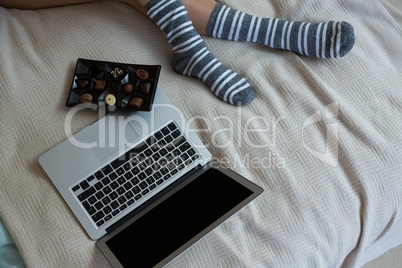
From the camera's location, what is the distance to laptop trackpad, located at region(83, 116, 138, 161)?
0.78 metres

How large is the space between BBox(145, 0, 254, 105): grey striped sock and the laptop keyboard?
0.47 ft

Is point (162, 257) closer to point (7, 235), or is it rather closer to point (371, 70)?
point (7, 235)

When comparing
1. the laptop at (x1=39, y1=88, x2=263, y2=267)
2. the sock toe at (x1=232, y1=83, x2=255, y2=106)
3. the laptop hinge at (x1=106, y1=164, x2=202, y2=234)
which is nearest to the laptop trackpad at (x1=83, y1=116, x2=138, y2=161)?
the laptop at (x1=39, y1=88, x2=263, y2=267)

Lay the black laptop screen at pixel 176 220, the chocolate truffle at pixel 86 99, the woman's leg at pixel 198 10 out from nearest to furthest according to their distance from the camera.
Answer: the black laptop screen at pixel 176 220 < the chocolate truffle at pixel 86 99 < the woman's leg at pixel 198 10

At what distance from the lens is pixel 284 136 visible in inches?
31.9

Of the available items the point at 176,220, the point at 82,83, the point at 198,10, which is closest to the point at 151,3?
the point at 198,10

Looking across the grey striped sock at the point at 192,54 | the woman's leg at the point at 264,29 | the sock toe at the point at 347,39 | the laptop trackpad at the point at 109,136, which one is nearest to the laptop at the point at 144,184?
the laptop trackpad at the point at 109,136

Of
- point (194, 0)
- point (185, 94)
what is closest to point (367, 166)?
point (185, 94)

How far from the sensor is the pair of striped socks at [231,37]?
85 cm

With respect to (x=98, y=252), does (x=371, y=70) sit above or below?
above

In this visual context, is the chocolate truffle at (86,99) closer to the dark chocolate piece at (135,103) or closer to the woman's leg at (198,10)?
the dark chocolate piece at (135,103)

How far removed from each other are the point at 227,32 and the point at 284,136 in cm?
27

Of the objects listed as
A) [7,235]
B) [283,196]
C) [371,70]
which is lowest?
[7,235]

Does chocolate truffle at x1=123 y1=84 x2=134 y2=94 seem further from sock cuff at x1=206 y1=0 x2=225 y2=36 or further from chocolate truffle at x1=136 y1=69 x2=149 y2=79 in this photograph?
sock cuff at x1=206 y1=0 x2=225 y2=36
